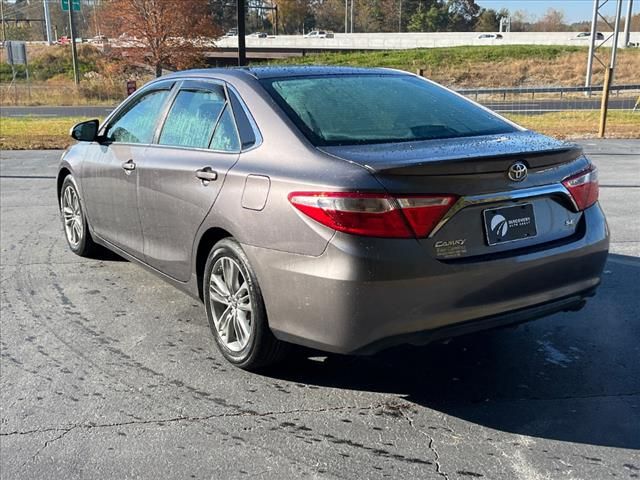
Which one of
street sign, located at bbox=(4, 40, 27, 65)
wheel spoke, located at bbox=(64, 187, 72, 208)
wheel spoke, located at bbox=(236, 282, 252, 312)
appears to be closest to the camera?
wheel spoke, located at bbox=(236, 282, 252, 312)

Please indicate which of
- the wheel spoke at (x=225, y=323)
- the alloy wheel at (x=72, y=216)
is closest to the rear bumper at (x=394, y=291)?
the wheel spoke at (x=225, y=323)

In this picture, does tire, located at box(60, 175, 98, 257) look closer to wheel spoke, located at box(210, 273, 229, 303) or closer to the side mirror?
the side mirror

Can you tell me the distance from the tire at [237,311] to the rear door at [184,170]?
272 millimetres

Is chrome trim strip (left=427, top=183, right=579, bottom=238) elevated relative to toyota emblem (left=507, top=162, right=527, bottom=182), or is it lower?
lower

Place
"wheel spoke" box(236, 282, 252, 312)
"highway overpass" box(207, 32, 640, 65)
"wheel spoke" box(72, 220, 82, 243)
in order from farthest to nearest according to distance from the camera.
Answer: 1. "highway overpass" box(207, 32, 640, 65)
2. "wheel spoke" box(72, 220, 82, 243)
3. "wheel spoke" box(236, 282, 252, 312)

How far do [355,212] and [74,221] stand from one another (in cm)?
389

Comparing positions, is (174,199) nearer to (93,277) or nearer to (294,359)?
(294,359)

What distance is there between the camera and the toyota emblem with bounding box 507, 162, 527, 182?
10.0 feet

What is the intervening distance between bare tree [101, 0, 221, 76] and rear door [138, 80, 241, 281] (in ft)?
109

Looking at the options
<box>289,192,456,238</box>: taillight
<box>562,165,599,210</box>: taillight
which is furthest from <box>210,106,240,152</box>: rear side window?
<box>562,165,599,210</box>: taillight

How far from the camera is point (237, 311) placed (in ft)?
11.7

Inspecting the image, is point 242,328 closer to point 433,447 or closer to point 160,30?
point 433,447

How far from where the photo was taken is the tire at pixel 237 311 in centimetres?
336

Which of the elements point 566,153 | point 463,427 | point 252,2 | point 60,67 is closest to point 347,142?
point 566,153
